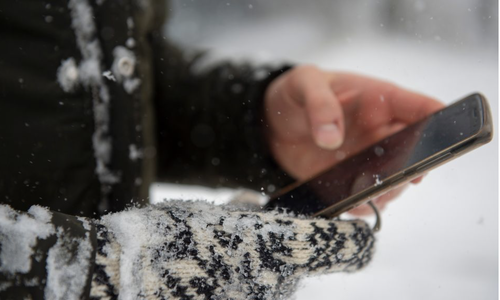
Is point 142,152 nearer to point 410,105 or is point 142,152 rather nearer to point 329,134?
point 329,134

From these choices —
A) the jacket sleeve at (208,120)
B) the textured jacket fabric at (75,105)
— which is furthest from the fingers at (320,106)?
the textured jacket fabric at (75,105)

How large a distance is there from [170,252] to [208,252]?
0.10 ft

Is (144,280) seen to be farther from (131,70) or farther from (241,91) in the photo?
(241,91)

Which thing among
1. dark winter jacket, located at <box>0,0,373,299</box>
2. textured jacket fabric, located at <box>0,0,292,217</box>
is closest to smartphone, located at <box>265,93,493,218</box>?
dark winter jacket, located at <box>0,0,373,299</box>

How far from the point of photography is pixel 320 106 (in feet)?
1.68

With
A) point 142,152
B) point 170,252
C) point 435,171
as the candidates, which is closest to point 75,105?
point 142,152

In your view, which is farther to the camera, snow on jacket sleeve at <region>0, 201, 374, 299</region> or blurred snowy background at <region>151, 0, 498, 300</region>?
blurred snowy background at <region>151, 0, 498, 300</region>

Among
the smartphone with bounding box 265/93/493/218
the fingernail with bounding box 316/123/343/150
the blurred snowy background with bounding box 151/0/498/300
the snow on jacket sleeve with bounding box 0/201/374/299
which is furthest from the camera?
the blurred snowy background with bounding box 151/0/498/300

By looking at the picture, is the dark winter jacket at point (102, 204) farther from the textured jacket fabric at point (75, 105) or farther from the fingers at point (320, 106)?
the fingers at point (320, 106)

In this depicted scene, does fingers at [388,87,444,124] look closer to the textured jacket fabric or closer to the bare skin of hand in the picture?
the bare skin of hand

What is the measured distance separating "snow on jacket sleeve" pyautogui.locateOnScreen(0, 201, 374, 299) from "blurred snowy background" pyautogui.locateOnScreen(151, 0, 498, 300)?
6 centimetres

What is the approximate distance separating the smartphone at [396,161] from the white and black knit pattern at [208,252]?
5cm

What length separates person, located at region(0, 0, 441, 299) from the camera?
0.26 metres

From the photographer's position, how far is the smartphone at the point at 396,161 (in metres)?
0.35
